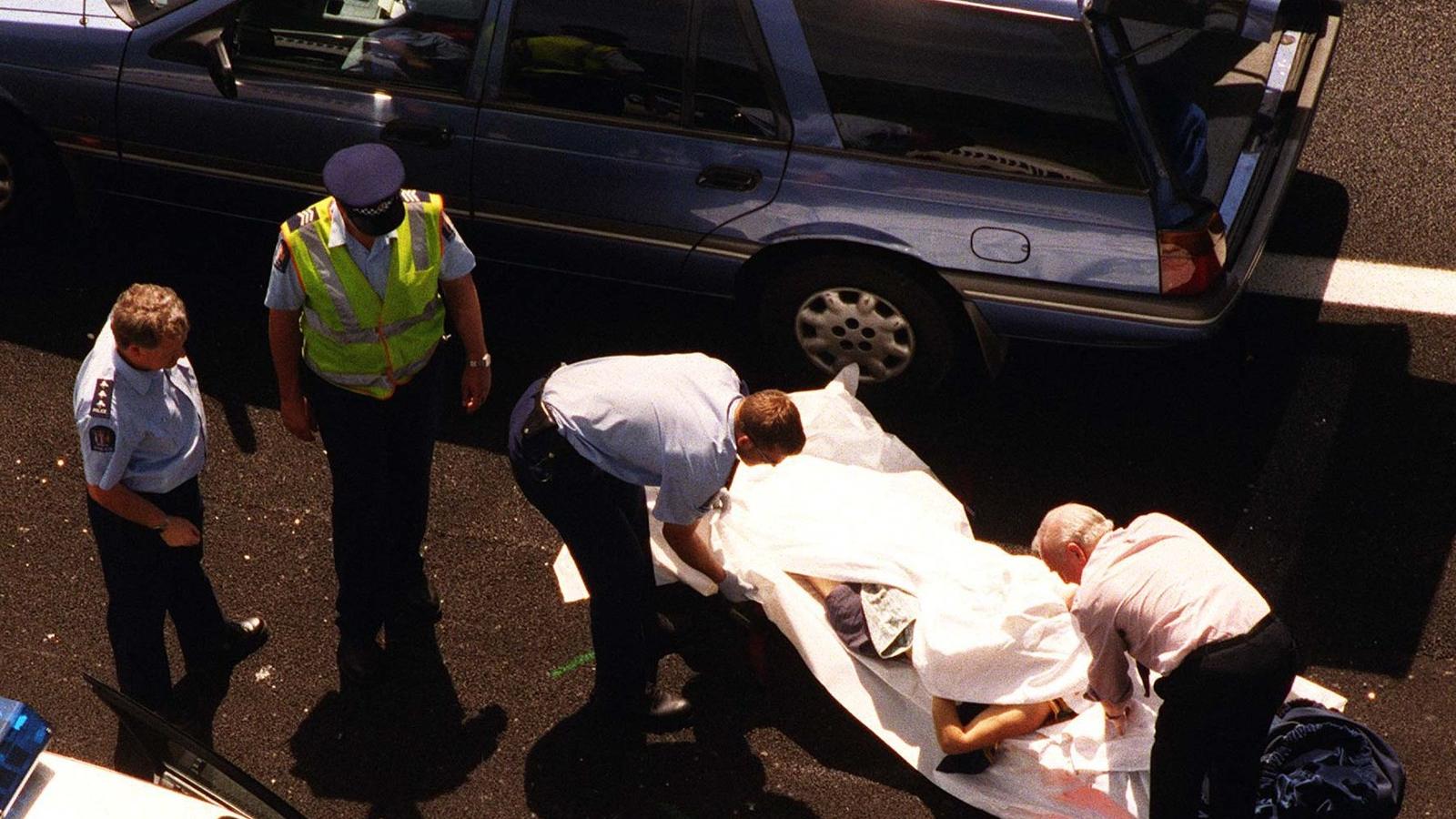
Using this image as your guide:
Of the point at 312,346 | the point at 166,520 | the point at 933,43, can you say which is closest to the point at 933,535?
the point at 933,43

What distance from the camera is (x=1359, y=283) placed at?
21.2 ft

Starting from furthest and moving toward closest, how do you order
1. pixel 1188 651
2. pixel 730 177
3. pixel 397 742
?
pixel 730 177
pixel 397 742
pixel 1188 651

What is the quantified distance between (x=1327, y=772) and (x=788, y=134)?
109 inches

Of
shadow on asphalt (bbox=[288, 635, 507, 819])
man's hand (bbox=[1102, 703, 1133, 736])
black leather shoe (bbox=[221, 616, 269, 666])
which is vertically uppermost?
man's hand (bbox=[1102, 703, 1133, 736])

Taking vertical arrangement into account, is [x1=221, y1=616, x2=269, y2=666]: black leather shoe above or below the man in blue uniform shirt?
below

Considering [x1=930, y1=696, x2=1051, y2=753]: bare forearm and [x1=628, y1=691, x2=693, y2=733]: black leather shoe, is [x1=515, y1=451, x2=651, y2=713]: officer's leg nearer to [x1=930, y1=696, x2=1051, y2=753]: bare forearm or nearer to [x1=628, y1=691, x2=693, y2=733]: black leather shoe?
[x1=628, y1=691, x2=693, y2=733]: black leather shoe

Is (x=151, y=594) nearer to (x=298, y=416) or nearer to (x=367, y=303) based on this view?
(x=298, y=416)

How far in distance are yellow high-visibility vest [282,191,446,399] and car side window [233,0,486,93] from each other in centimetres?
133

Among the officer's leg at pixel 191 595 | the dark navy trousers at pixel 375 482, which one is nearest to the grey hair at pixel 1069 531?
the dark navy trousers at pixel 375 482

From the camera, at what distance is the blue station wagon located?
17.0 ft

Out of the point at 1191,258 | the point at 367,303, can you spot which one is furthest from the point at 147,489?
the point at 1191,258

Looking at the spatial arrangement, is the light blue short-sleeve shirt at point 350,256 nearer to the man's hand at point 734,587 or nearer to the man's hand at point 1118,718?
the man's hand at point 734,587

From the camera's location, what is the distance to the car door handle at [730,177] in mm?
5484

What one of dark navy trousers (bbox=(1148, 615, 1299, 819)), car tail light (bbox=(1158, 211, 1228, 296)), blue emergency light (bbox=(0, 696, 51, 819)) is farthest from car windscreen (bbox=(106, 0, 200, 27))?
dark navy trousers (bbox=(1148, 615, 1299, 819))
